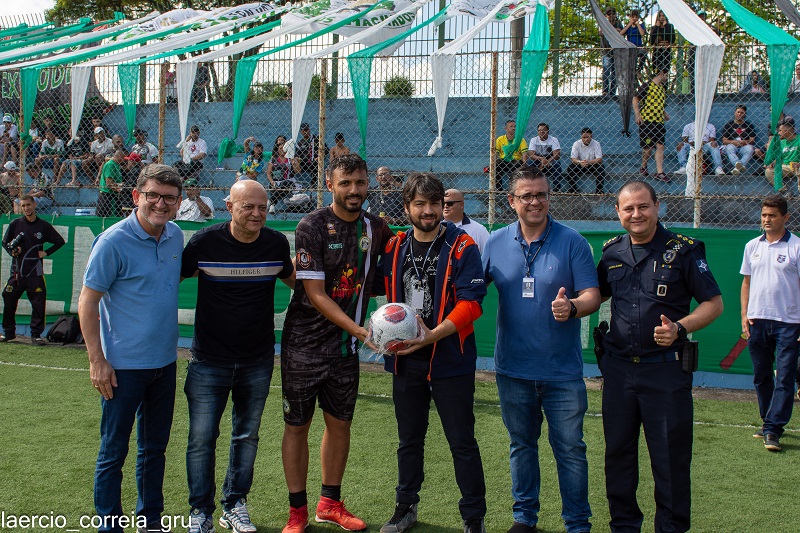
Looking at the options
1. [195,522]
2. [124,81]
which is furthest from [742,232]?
[124,81]

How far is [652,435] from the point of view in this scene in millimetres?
4137

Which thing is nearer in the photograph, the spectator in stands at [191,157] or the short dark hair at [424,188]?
the short dark hair at [424,188]

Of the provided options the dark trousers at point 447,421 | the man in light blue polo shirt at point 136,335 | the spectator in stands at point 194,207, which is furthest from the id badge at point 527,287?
the spectator in stands at point 194,207

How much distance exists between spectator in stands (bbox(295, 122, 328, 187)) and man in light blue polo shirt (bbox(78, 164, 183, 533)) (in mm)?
8358

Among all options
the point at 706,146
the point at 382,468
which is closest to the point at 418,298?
the point at 382,468

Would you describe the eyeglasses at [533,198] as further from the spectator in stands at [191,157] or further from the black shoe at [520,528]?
the spectator in stands at [191,157]

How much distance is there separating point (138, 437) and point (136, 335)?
58 cm

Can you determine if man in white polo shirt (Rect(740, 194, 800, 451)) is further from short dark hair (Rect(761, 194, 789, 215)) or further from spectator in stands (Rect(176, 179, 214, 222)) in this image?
spectator in stands (Rect(176, 179, 214, 222))

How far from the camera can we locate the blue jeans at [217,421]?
4.40m

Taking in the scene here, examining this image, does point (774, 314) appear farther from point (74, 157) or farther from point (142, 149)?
point (74, 157)

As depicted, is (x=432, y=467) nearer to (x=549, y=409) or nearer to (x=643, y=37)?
(x=549, y=409)

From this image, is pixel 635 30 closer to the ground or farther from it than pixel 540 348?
farther from it

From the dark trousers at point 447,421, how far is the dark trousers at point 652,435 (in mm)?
736

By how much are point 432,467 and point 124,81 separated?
8044 mm
